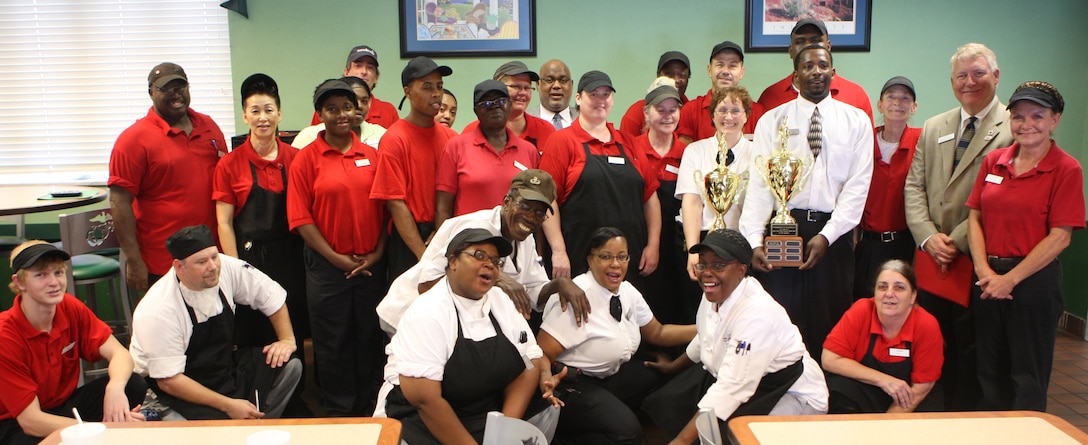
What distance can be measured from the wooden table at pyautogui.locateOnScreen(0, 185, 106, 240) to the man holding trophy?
3684 millimetres

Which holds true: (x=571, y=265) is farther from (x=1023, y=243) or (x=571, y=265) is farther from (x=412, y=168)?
(x=1023, y=243)

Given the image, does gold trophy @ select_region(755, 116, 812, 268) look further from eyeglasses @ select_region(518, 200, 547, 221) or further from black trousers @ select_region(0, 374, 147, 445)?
black trousers @ select_region(0, 374, 147, 445)

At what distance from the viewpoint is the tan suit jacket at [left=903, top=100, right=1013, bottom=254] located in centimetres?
373

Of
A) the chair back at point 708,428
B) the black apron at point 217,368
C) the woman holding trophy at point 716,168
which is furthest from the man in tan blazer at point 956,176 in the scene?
the black apron at point 217,368

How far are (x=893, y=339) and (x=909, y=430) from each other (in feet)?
3.76

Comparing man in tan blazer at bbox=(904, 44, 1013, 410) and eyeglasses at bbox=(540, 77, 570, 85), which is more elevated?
eyeglasses at bbox=(540, 77, 570, 85)

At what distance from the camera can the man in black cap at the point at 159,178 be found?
3773mm

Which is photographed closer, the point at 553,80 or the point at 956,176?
the point at 956,176

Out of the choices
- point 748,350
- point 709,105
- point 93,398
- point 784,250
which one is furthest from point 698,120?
point 93,398

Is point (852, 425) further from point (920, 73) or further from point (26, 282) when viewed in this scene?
point (920, 73)

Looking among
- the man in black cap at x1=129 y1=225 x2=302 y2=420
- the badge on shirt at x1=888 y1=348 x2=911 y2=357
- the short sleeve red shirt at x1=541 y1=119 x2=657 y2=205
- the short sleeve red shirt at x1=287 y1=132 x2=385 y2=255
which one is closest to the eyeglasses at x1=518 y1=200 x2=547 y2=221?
the short sleeve red shirt at x1=541 y1=119 x2=657 y2=205

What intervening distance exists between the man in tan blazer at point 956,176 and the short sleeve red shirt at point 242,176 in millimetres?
3182

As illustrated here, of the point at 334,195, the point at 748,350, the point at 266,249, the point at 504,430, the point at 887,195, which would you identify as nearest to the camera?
the point at 504,430

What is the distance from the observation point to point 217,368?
3.32 meters
